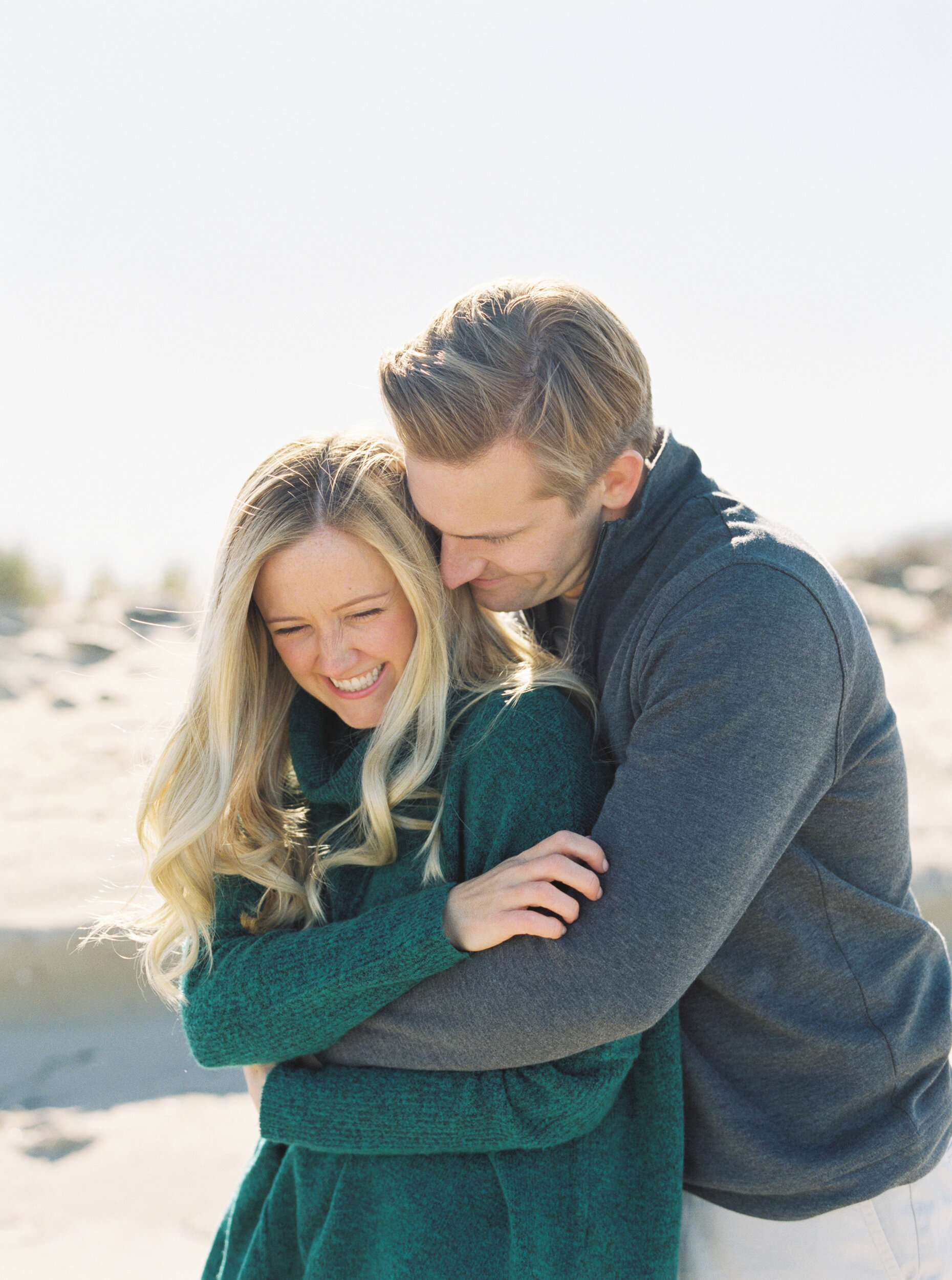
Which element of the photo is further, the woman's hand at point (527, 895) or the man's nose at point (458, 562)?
the man's nose at point (458, 562)

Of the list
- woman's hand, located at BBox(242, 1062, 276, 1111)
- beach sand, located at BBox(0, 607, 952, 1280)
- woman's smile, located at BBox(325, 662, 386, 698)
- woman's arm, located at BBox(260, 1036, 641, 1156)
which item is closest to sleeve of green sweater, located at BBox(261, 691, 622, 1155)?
woman's arm, located at BBox(260, 1036, 641, 1156)

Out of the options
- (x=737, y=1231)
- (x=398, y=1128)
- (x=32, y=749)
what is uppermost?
(x=398, y=1128)

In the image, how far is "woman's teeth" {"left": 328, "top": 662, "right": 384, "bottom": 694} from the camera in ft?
6.51

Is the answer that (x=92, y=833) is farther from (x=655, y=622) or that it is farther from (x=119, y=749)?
(x=655, y=622)

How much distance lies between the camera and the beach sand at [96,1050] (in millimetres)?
3227

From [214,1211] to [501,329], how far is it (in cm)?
289

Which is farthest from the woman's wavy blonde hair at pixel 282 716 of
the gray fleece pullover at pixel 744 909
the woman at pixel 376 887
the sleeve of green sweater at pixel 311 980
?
the gray fleece pullover at pixel 744 909

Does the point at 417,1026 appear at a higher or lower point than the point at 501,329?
lower

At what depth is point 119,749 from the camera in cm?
697

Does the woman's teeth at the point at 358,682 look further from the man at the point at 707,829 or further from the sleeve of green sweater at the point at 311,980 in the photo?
the sleeve of green sweater at the point at 311,980

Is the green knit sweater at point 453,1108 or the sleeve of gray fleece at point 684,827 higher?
the sleeve of gray fleece at point 684,827

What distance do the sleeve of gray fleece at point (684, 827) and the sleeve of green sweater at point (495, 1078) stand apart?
5cm

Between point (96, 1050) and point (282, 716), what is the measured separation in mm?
2635

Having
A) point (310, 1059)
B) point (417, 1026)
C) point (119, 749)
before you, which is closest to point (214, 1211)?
point (310, 1059)
